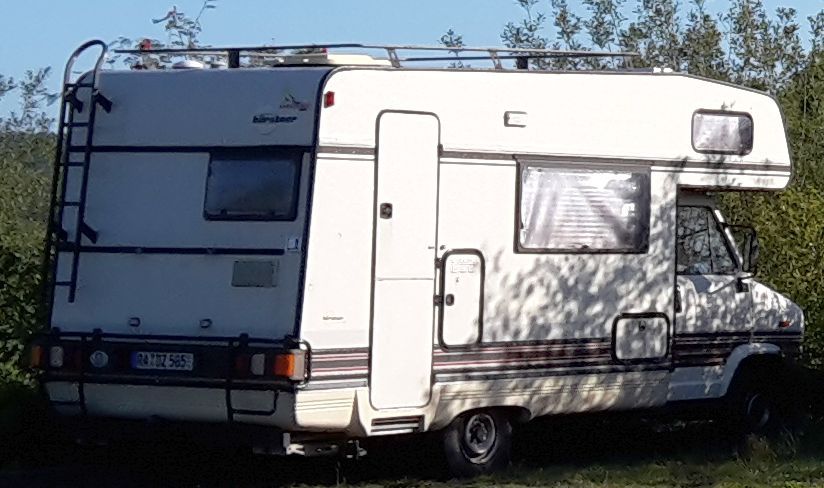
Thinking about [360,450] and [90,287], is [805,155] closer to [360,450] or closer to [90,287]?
[360,450]

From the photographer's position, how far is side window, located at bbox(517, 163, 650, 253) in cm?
1105

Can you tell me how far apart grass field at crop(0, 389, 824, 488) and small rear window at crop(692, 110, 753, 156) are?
7.15 feet

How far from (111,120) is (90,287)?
1083 millimetres

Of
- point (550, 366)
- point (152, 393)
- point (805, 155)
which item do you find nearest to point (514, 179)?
point (550, 366)

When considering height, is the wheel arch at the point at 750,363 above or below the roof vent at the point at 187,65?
below

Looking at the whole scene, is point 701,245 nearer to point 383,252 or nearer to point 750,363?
point 750,363

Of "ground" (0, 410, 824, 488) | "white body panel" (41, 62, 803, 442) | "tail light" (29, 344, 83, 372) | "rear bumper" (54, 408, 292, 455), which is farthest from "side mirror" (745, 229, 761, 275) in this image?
"tail light" (29, 344, 83, 372)

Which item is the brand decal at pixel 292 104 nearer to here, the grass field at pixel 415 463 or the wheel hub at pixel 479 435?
the grass field at pixel 415 463

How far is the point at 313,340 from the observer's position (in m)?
9.65

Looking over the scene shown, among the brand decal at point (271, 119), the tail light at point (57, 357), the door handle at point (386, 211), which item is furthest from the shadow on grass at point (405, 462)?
the brand decal at point (271, 119)

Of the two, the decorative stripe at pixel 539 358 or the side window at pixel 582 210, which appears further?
the side window at pixel 582 210

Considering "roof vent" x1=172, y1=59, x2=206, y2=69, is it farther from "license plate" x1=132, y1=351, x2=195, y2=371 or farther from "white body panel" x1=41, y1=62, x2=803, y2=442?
"license plate" x1=132, y1=351, x2=195, y2=371

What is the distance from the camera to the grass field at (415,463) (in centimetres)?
1072

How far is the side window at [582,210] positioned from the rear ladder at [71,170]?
289cm
